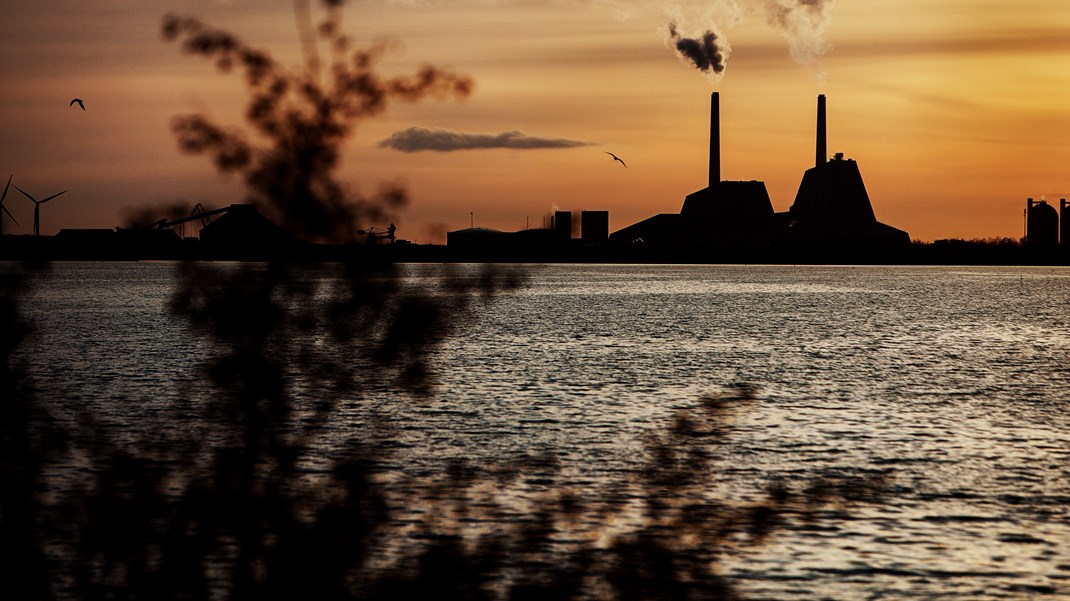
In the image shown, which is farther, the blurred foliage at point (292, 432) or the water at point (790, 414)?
the water at point (790, 414)

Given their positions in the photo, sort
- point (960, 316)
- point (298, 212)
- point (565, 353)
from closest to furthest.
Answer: point (298, 212)
point (565, 353)
point (960, 316)

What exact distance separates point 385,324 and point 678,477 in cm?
225

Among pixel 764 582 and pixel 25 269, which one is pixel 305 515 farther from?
pixel 25 269

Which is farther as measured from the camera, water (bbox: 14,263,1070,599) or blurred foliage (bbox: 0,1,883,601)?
water (bbox: 14,263,1070,599)

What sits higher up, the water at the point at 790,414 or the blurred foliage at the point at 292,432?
the blurred foliage at the point at 292,432

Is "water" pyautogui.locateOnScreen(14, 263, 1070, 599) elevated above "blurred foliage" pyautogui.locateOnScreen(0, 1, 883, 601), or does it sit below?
below

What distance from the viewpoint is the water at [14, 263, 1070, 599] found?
18734 millimetres

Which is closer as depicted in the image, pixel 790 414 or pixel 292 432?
pixel 292 432

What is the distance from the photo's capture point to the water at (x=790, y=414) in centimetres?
1873

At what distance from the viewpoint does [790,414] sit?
130 feet

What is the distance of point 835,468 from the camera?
28.3 m

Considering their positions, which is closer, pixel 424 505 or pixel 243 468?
pixel 243 468

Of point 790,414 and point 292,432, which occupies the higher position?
point 292,432

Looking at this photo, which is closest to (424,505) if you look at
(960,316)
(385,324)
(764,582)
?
(764,582)
